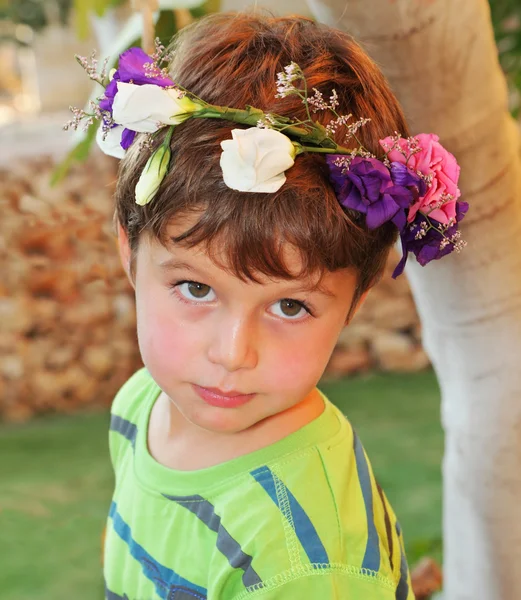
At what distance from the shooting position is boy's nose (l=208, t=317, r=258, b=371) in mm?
922

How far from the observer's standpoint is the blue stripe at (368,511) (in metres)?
0.98

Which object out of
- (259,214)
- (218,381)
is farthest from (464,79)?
(218,381)

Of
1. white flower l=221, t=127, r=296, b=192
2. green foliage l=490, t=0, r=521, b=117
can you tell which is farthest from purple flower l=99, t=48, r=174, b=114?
green foliage l=490, t=0, r=521, b=117

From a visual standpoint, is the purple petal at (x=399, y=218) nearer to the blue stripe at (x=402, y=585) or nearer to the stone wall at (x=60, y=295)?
the blue stripe at (x=402, y=585)

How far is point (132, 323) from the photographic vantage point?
3.46 metres

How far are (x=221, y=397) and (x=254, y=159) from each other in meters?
0.30

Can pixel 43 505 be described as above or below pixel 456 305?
above

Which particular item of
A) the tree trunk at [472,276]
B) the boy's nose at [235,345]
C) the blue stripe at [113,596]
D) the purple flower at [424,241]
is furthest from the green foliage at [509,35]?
the blue stripe at [113,596]

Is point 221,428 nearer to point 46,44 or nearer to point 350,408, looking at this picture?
point 350,408

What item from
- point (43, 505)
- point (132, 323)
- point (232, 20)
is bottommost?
point (232, 20)

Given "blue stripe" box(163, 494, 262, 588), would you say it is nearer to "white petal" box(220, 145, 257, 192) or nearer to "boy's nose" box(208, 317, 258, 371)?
"boy's nose" box(208, 317, 258, 371)

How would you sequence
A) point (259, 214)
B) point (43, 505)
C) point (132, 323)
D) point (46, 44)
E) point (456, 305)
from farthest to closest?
point (46, 44) → point (132, 323) → point (43, 505) → point (456, 305) → point (259, 214)

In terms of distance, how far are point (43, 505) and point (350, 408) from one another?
1.32 m

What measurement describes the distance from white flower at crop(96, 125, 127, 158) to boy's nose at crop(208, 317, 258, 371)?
28 centimetres
